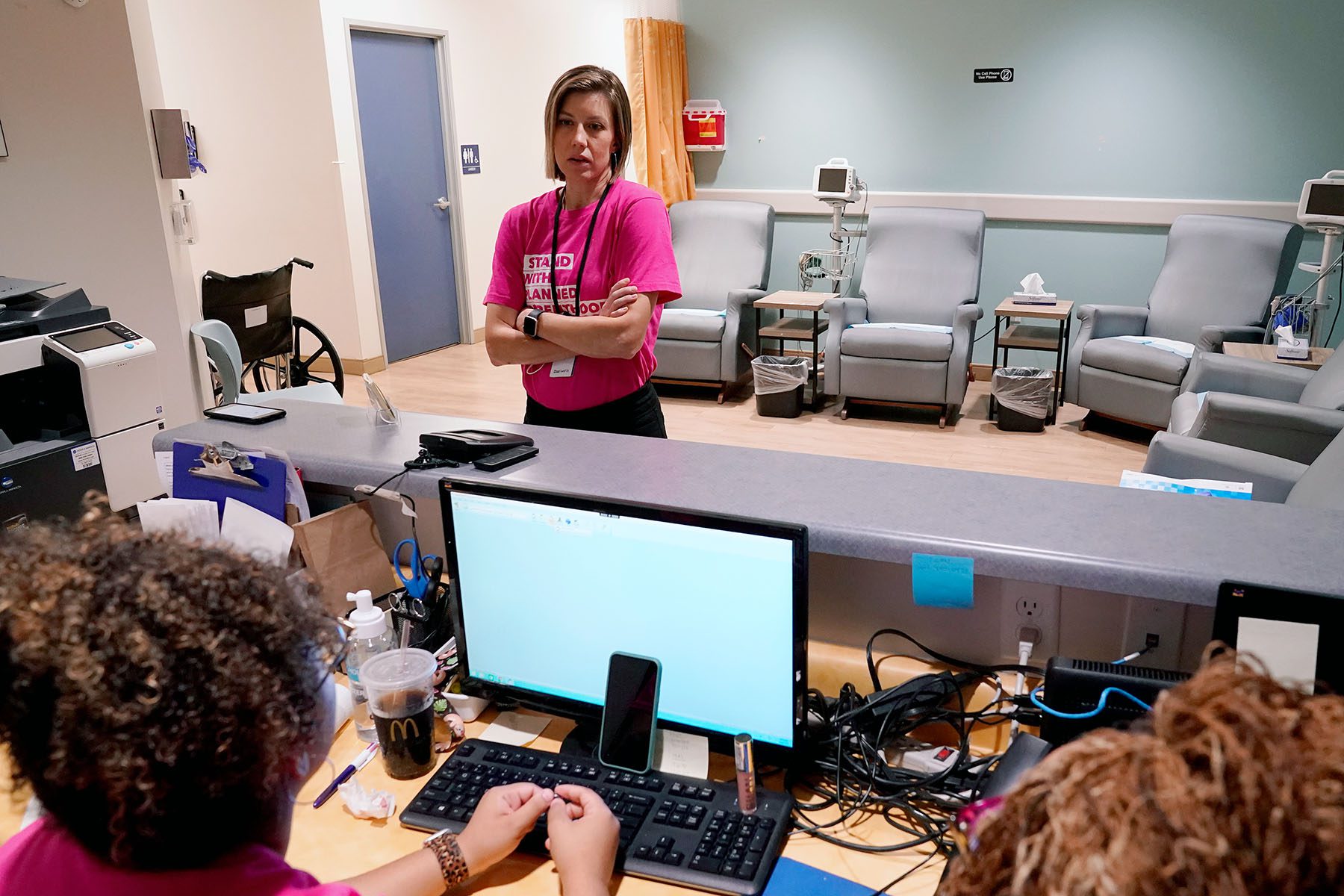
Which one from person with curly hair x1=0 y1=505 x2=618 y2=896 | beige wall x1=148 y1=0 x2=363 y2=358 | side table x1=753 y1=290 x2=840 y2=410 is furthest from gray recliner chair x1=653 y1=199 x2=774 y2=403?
person with curly hair x1=0 y1=505 x2=618 y2=896

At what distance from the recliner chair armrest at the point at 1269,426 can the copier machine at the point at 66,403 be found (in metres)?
3.44

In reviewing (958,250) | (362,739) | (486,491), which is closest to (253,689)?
(486,491)

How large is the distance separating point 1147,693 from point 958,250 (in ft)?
15.7

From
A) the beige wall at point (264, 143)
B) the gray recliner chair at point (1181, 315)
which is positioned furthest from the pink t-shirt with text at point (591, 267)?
the beige wall at point (264, 143)

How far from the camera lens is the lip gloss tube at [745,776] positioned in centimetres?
107

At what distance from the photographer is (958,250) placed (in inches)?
216

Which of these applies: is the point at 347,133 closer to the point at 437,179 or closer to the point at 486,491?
the point at 437,179

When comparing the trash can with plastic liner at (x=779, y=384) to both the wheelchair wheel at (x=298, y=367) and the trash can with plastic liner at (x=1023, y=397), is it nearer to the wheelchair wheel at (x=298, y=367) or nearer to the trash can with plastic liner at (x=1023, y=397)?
the trash can with plastic liner at (x=1023, y=397)

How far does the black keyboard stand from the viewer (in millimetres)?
1029

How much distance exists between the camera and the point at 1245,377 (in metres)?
3.94

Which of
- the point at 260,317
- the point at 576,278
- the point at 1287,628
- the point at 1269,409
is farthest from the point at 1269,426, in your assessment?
the point at 260,317

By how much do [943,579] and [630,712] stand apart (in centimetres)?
41

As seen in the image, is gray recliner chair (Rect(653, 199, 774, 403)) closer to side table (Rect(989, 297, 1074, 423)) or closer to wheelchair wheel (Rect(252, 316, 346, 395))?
side table (Rect(989, 297, 1074, 423))

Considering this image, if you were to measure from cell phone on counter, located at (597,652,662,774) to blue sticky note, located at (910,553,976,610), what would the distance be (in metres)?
0.33
